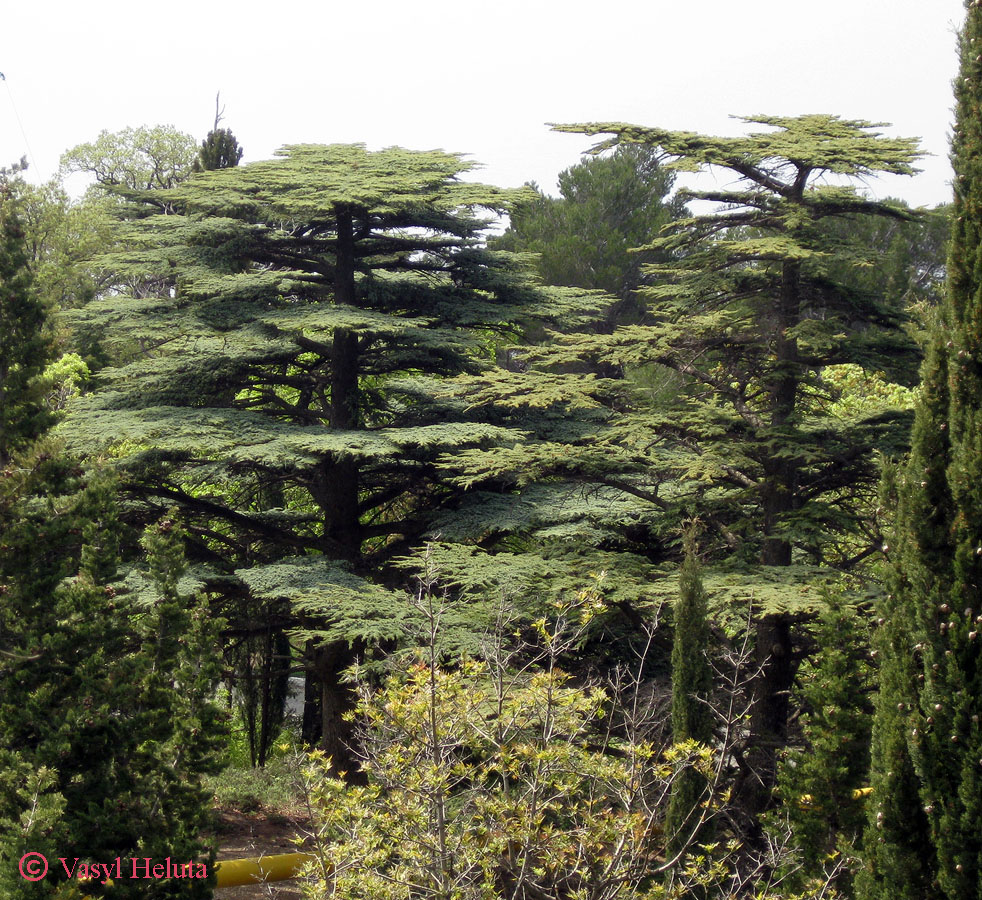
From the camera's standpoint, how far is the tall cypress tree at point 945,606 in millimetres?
5676

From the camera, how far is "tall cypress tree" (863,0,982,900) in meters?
5.68

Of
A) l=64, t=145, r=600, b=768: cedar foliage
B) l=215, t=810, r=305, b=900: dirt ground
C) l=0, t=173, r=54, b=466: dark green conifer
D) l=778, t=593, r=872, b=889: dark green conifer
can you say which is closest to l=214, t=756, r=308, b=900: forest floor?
l=215, t=810, r=305, b=900: dirt ground

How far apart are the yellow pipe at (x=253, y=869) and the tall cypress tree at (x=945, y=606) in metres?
7.99

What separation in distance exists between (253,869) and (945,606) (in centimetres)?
967

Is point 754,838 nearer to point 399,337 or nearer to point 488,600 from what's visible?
point 488,600

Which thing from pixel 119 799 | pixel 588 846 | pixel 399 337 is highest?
pixel 399 337

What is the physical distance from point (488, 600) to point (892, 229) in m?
26.2

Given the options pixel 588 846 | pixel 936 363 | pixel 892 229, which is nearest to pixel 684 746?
pixel 588 846

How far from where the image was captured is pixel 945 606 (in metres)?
5.84

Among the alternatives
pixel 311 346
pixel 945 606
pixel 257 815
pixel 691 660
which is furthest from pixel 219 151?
pixel 945 606

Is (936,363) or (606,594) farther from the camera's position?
(606,594)

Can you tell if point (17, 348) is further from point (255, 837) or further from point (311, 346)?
point (255, 837)

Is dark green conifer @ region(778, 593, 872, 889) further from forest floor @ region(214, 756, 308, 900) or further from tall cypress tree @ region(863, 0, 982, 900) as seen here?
forest floor @ region(214, 756, 308, 900)

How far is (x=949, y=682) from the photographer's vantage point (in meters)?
5.77
